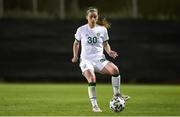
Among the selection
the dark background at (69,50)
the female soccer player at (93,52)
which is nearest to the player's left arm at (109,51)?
the female soccer player at (93,52)

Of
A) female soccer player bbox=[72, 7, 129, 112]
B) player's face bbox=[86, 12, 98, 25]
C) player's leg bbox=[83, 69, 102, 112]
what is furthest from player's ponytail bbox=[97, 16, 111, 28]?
player's leg bbox=[83, 69, 102, 112]

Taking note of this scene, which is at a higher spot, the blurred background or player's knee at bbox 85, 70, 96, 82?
player's knee at bbox 85, 70, 96, 82

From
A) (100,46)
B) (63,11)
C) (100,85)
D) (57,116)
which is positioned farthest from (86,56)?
(63,11)

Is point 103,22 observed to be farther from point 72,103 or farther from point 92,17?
point 72,103

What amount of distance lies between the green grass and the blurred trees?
5.72 meters

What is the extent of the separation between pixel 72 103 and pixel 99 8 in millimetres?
11792

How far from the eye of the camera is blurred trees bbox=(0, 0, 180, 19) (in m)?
27.7

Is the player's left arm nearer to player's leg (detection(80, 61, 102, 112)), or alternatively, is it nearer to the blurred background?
player's leg (detection(80, 61, 102, 112))

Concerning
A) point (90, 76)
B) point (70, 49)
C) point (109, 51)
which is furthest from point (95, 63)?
point (70, 49)

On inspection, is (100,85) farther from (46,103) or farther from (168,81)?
(46,103)

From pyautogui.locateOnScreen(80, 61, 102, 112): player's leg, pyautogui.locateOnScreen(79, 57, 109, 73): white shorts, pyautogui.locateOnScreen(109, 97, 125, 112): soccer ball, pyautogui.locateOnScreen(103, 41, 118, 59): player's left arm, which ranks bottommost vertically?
pyautogui.locateOnScreen(109, 97, 125, 112): soccer ball

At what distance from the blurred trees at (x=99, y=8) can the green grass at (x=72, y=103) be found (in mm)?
5717

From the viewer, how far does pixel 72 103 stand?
16531mm

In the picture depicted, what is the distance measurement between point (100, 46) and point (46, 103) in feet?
8.39
